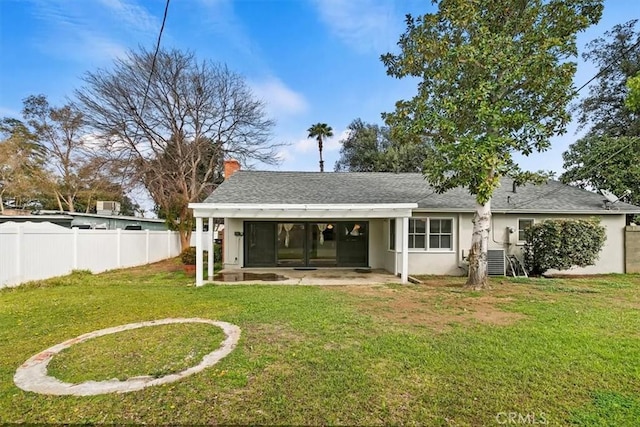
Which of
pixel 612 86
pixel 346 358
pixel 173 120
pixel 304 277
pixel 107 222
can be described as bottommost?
pixel 304 277

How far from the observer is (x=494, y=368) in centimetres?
389

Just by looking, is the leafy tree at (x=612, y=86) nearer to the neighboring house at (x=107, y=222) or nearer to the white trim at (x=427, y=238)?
the white trim at (x=427, y=238)

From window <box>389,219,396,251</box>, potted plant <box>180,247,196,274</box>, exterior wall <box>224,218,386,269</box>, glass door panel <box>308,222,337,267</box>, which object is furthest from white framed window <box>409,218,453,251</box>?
potted plant <box>180,247,196,274</box>

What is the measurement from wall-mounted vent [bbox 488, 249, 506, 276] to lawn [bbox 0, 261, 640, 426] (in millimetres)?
3413

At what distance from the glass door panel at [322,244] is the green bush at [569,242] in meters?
6.92

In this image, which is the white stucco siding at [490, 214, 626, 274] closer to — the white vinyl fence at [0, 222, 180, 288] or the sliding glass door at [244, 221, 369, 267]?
the sliding glass door at [244, 221, 369, 267]

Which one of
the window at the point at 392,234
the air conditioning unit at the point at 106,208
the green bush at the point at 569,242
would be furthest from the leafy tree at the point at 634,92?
the air conditioning unit at the point at 106,208

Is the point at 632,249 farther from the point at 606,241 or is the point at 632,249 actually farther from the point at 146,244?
the point at 146,244

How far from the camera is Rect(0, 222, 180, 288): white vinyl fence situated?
27.6 feet

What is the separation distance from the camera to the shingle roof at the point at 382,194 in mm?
11960

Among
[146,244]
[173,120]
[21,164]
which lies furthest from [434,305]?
[21,164]

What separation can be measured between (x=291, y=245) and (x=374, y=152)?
687 inches

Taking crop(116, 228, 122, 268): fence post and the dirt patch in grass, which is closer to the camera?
the dirt patch in grass

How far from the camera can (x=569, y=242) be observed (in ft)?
34.1
